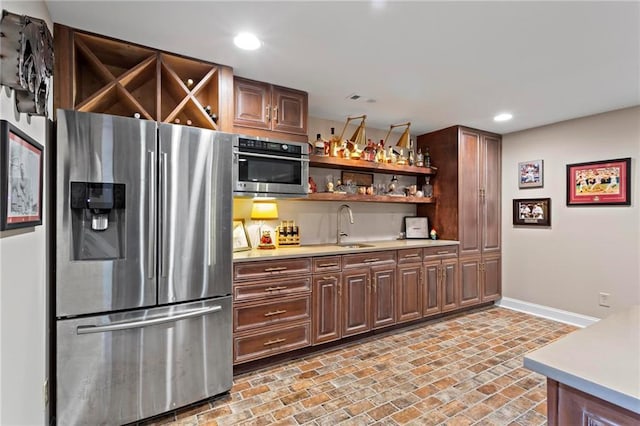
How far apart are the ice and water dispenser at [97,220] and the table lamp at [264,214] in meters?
1.39

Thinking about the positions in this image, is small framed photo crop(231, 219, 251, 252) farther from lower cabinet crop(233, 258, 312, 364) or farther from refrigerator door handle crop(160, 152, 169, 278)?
refrigerator door handle crop(160, 152, 169, 278)

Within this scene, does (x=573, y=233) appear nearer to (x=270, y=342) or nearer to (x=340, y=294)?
(x=340, y=294)

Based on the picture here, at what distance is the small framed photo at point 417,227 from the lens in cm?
437

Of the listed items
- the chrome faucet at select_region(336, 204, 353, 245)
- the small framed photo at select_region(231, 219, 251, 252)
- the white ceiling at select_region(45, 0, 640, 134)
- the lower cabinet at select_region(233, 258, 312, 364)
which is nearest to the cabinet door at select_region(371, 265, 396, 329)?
the chrome faucet at select_region(336, 204, 353, 245)

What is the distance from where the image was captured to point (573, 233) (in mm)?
3768

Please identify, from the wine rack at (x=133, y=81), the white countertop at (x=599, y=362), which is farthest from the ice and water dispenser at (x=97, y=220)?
the white countertop at (x=599, y=362)

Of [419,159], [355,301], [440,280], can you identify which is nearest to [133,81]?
[355,301]

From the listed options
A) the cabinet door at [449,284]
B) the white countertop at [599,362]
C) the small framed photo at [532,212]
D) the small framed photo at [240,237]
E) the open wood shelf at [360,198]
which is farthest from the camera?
the small framed photo at [532,212]

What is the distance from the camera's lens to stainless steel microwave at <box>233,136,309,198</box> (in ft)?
8.20

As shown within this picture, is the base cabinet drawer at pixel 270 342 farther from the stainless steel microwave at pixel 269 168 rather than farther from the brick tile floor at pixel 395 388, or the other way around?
the stainless steel microwave at pixel 269 168

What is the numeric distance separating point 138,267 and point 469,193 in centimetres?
388

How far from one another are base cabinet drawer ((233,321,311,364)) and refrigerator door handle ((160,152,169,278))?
0.87 metres

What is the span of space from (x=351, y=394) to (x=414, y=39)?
2530 mm

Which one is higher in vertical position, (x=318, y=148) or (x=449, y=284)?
(x=318, y=148)
